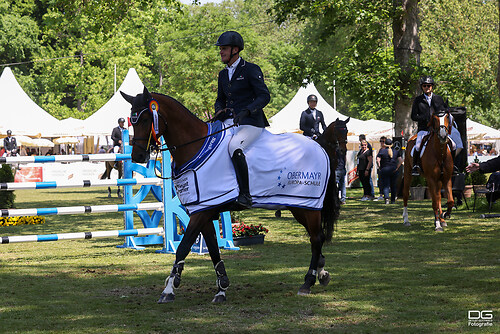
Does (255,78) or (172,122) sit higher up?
(255,78)

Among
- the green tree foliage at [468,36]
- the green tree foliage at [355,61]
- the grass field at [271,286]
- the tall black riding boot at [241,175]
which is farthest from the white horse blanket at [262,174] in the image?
the green tree foliage at [468,36]

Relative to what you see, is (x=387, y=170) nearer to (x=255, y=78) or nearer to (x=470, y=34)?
(x=255, y=78)

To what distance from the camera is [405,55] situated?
80.6 feet

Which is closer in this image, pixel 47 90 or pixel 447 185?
pixel 447 185

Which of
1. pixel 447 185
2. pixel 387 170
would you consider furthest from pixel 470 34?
pixel 447 185

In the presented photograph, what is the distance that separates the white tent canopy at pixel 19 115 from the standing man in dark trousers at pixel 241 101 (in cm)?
3029

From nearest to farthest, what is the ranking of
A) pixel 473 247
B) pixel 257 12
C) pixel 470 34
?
pixel 473 247
pixel 470 34
pixel 257 12

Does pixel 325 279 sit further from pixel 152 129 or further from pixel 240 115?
pixel 152 129

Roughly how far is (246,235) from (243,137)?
5.23 metres

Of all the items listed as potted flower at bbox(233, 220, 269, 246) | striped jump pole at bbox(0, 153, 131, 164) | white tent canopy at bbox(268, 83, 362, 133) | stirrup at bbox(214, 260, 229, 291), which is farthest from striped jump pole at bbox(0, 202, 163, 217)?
white tent canopy at bbox(268, 83, 362, 133)

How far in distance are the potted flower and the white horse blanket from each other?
14.2 ft

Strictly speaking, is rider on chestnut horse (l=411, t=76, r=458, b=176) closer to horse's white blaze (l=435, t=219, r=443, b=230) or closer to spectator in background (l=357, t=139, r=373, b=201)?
horse's white blaze (l=435, t=219, r=443, b=230)

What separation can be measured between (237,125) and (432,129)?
789 centimetres

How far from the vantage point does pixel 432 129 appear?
1500 cm
